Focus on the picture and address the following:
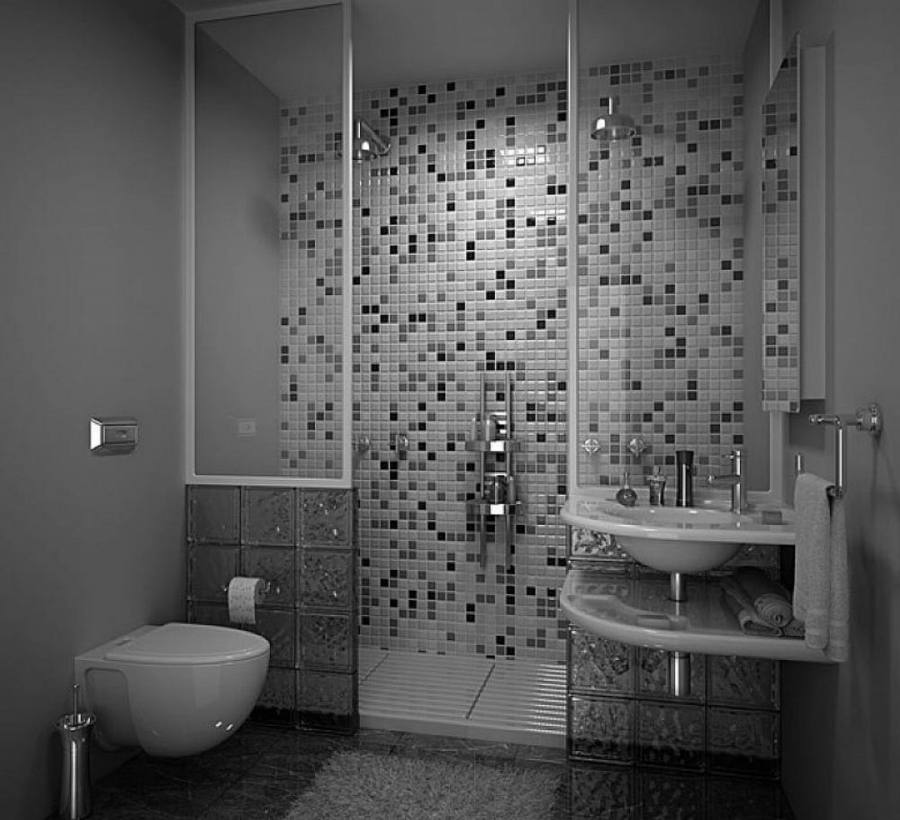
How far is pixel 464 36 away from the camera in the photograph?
3.27 metres

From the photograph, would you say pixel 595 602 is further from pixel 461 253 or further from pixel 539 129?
pixel 539 129

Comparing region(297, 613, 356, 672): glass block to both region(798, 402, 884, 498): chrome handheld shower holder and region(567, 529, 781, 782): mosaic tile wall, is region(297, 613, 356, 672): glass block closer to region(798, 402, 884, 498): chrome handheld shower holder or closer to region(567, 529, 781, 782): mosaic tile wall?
region(567, 529, 781, 782): mosaic tile wall

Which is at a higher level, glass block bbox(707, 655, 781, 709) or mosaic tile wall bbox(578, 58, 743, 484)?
mosaic tile wall bbox(578, 58, 743, 484)

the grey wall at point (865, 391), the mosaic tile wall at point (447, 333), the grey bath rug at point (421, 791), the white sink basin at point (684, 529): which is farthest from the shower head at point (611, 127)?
the grey bath rug at point (421, 791)

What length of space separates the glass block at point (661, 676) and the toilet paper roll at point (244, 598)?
1.39 m

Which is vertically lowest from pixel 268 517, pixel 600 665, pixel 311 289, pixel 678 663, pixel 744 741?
pixel 744 741

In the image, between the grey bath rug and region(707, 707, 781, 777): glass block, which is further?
region(707, 707, 781, 777): glass block

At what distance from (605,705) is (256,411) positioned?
1.66 meters

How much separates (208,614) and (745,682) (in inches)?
77.4

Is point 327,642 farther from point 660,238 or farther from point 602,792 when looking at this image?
point 660,238

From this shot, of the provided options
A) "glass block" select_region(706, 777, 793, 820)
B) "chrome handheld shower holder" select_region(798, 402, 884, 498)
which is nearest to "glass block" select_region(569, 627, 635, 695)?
"glass block" select_region(706, 777, 793, 820)

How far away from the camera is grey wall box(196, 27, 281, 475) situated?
10.3 feet

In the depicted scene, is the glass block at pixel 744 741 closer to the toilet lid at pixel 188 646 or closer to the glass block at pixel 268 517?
the toilet lid at pixel 188 646

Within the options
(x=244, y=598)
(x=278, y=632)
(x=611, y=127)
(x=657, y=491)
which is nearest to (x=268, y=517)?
(x=244, y=598)
